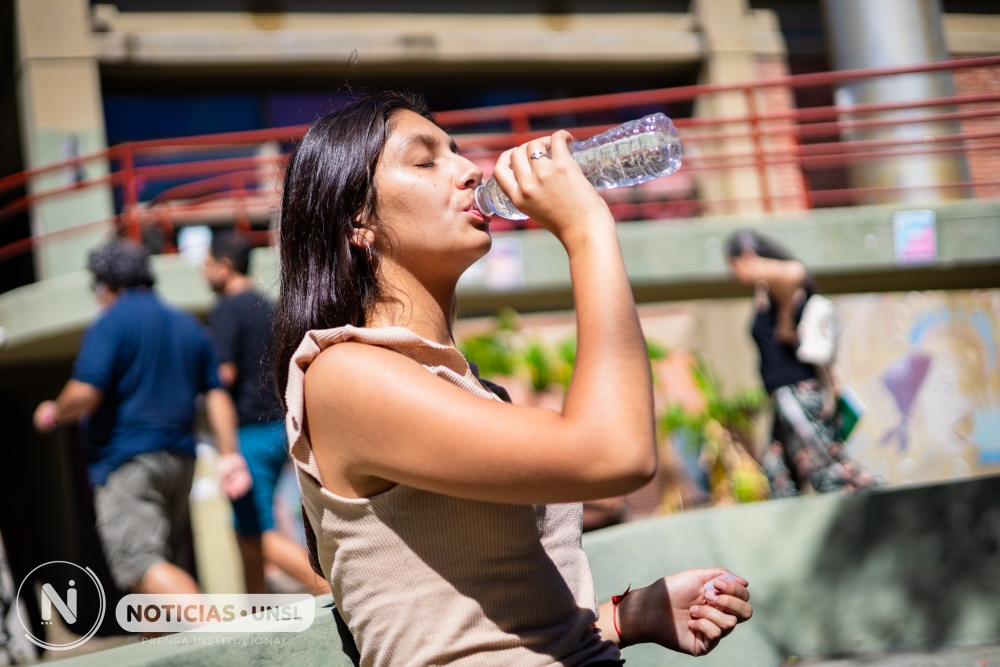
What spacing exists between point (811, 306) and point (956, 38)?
947 centimetres

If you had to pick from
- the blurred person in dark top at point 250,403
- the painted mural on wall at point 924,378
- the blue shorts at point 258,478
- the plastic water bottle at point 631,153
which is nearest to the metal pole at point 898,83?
the painted mural on wall at point 924,378

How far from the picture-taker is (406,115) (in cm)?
184

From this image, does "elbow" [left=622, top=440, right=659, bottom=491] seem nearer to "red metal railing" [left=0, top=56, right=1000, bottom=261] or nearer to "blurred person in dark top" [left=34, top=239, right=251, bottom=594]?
"blurred person in dark top" [left=34, top=239, right=251, bottom=594]

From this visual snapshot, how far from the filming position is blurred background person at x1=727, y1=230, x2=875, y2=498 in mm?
5027

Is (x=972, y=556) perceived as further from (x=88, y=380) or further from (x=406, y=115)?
(x=88, y=380)

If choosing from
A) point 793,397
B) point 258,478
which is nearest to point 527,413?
point 258,478

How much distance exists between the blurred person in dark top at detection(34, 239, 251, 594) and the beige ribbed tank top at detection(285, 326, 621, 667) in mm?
2701

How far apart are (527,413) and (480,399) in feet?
0.30

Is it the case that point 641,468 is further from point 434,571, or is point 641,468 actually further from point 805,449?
point 805,449

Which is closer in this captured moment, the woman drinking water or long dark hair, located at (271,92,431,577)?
the woman drinking water

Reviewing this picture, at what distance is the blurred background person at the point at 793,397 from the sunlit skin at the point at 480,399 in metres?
3.51

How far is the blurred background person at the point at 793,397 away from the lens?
16.5 ft

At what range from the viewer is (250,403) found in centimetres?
482

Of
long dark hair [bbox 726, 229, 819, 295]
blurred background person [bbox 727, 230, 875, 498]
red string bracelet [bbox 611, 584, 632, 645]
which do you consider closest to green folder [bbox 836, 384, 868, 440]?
blurred background person [bbox 727, 230, 875, 498]
